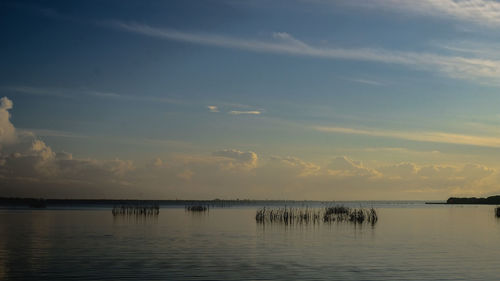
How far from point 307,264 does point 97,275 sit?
27.9ft

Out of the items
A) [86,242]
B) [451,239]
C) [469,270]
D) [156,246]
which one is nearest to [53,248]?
[86,242]

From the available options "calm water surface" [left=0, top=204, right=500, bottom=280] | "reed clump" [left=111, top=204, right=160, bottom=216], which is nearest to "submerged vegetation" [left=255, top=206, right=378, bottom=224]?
"calm water surface" [left=0, top=204, right=500, bottom=280]

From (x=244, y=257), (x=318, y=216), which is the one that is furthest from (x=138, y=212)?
(x=244, y=257)

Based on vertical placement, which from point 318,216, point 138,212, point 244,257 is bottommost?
point 244,257

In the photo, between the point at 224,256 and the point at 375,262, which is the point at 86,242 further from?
the point at 375,262

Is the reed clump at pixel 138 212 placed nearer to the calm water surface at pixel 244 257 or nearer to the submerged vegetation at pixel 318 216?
the submerged vegetation at pixel 318 216

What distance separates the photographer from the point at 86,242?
28891 mm

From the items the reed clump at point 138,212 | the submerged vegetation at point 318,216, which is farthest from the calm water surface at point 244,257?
the reed clump at point 138,212

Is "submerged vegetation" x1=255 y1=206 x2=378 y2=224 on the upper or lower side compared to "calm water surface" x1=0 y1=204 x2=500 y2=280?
upper

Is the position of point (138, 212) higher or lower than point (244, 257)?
higher

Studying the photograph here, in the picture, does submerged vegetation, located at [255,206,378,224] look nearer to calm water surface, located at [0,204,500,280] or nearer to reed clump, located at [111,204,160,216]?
calm water surface, located at [0,204,500,280]

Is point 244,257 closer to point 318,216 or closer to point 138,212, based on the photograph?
point 318,216

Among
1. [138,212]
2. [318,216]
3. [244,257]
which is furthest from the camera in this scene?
[138,212]

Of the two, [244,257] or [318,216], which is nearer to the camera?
[244,257]
